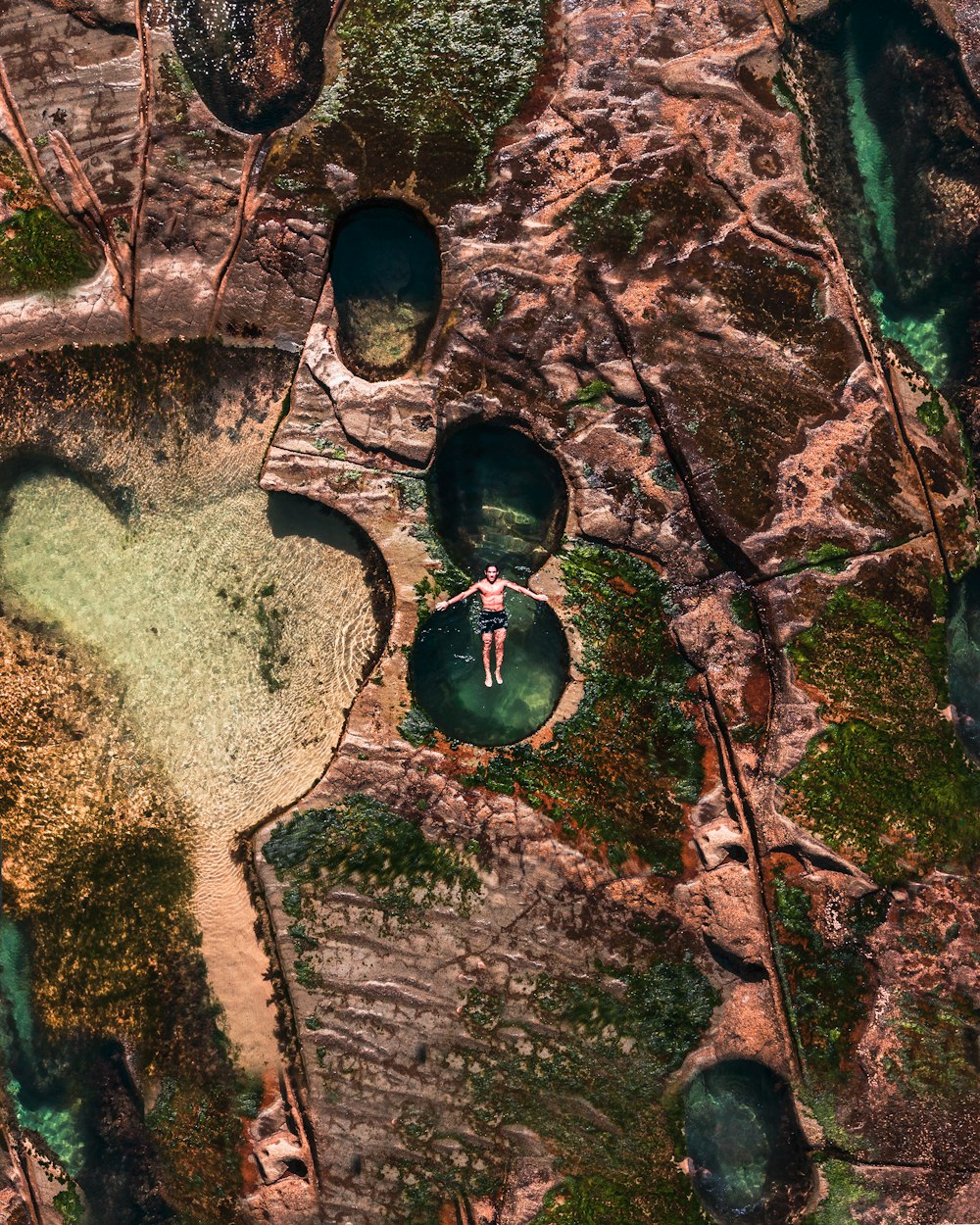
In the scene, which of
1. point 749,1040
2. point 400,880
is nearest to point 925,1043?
point 749,1040

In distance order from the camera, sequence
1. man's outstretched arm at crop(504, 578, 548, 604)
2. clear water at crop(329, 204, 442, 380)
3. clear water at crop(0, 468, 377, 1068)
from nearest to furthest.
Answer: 1. man's outstretched arm at crop(504, 578, 548, 604)
2. clear water at crop(329, 204, 442, 380)
3. clear water at crop(0, 468, 377, 1068)

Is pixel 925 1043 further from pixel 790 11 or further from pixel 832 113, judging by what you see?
pixel 790 11

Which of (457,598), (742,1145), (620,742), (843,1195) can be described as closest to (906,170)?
(457,598)

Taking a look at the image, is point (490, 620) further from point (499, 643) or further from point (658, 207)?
point (658, 207)

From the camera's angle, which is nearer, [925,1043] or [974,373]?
[925,1043]

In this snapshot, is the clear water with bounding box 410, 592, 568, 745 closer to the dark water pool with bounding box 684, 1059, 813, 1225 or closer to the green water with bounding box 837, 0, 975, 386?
the dark water pool with bounding box 684, 1059, 813, 1225

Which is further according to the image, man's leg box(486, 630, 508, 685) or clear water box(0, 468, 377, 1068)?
clear water box(0, 468, 377, 1068)

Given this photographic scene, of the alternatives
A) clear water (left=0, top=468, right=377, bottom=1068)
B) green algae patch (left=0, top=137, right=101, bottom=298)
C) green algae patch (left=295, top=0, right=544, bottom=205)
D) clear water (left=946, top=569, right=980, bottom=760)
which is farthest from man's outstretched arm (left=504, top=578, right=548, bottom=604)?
green algae patch (left=0, top=137, right=101, bottom=298)
